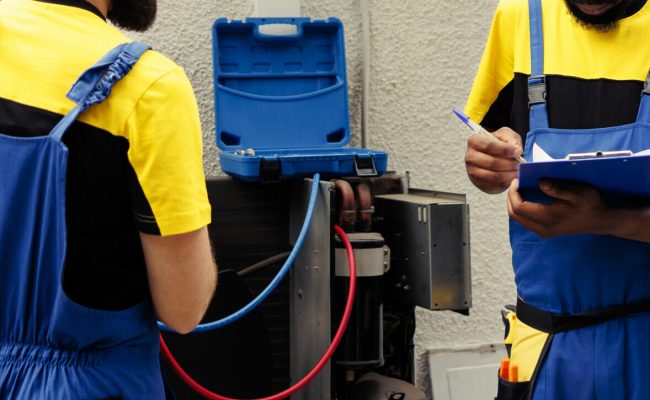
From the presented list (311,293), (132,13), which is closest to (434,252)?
(311,293)

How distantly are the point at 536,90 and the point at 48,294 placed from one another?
3.69 feet

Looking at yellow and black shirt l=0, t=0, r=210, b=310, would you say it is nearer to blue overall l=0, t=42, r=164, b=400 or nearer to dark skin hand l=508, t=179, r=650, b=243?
blue overall l=0, t=42, r=164, b=400

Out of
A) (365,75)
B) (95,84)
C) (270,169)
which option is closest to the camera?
(95,84)

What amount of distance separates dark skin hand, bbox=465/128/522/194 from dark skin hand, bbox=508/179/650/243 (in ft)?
0.63

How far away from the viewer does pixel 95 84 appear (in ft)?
4.94

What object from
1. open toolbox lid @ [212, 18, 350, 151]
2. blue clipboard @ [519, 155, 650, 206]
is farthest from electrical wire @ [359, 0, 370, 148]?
blue clipboard @ [519, 155, 650, 206]

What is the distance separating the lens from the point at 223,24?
9.87 feet

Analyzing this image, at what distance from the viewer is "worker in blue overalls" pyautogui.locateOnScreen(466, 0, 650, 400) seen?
1764 millimetres

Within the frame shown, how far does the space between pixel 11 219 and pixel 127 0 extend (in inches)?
20.4

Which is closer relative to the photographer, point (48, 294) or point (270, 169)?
point (48, 294)

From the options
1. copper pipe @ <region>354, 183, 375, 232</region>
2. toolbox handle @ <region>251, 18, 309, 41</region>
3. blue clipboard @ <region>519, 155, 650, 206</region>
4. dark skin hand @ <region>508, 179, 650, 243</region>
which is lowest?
copper pipe @ <region>354, 183, 375, 232</region>

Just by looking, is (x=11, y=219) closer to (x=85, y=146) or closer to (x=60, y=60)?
(x=85, y=146)

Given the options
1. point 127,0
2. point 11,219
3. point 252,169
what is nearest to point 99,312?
point 11,219

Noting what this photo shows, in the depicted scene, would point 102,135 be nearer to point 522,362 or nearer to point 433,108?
point 522,362
